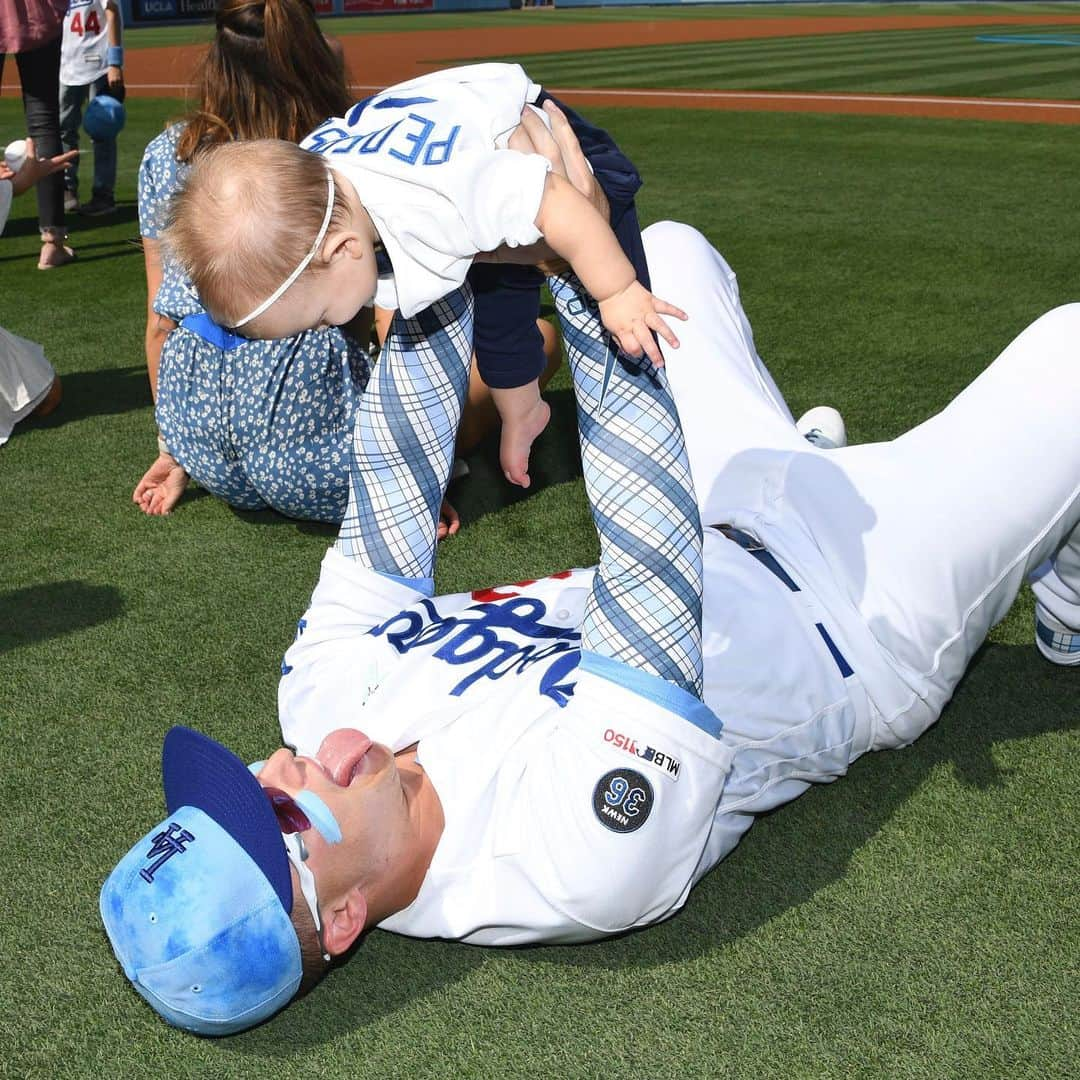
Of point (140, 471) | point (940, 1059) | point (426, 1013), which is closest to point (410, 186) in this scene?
point (426, 1013)

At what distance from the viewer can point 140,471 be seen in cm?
458

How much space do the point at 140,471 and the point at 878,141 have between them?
25.2 ft

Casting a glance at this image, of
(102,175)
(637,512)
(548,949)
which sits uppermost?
(637,512)

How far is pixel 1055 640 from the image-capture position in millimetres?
3074

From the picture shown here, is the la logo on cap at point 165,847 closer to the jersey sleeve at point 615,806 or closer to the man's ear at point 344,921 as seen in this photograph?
the man's ear at point 344,921

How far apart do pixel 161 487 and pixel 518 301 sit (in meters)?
1.85

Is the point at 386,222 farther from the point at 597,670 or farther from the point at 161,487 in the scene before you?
the point at 161,487

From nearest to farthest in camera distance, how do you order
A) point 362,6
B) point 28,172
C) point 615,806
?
point 615,806, point 28,172, point 362,6

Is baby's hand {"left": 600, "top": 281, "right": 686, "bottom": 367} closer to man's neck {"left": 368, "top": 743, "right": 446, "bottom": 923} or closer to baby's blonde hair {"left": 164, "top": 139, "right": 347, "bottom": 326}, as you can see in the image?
baby's blonde hair {"left": 164, "top": 139, "right": 347, "bottom": 326}

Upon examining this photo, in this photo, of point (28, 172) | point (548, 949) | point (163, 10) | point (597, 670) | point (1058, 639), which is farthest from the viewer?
point (163, 10)

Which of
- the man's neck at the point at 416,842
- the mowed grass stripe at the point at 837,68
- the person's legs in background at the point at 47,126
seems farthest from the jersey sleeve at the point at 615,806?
the mowed grass stripe at the point at 837,68

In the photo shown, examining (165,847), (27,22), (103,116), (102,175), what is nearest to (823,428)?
(165,847)

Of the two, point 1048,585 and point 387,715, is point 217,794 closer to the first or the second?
point 387,715

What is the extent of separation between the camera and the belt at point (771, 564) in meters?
2.54
